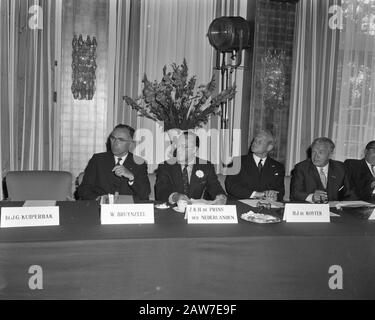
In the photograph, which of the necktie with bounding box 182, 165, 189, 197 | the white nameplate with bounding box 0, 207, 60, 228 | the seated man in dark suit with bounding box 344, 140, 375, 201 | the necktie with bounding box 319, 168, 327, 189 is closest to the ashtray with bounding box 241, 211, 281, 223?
the necktie with bounding box 182, 165, 189, 197

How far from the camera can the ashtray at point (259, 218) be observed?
2209 mm

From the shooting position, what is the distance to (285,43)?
480 cm

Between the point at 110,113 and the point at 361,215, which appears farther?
the point at 110,113

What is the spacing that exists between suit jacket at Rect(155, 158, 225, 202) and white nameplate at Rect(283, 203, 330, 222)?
2.71 ft

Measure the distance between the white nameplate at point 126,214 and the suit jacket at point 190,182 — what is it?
780mm

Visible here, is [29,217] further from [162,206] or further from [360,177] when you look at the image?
[360,177]

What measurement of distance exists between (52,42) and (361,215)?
333 cm

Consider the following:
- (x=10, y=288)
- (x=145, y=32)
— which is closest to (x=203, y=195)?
(x=10, y=288)

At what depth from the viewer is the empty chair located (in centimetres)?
311

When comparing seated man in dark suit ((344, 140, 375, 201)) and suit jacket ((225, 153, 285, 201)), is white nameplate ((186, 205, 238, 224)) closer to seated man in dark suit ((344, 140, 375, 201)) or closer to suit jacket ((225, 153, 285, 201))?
suit jacket ((225, 153, 285, 201))

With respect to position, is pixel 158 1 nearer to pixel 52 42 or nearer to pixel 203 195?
pixel 52 42

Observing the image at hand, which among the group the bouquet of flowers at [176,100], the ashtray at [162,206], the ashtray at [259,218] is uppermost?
the bouquet of flowers at [176,100]

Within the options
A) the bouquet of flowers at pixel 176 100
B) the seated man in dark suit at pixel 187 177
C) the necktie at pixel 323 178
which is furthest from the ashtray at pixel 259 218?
the bouquet of flowers at pixel 176 100

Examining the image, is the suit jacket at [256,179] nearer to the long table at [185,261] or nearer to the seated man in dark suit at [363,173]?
the seated man in dark suit at [363,173]
